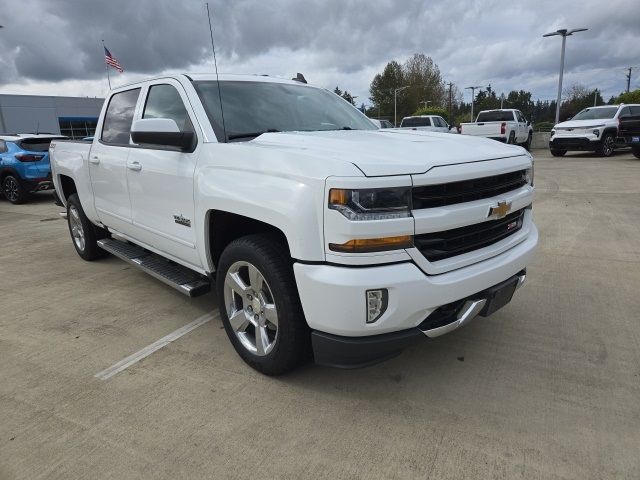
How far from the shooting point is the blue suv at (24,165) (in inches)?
441

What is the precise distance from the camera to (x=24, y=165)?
1119 centimetres

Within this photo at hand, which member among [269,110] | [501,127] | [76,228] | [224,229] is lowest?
[76,228]

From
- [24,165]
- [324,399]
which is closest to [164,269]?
[324,399]

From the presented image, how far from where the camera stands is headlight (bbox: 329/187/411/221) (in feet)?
7.24

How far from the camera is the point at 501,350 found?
3221mm

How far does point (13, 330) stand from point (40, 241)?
3.78m

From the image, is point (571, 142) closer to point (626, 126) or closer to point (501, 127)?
point (626, 126)

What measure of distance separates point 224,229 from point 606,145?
660 inches

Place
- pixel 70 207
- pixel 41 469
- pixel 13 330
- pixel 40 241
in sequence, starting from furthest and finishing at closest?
1. pixel 40 241
2. pixel 70 207
3. pixel 13 330
4. pixel 41 469

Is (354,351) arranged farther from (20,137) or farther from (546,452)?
(20,137)

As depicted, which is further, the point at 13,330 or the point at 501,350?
the point at 13,330

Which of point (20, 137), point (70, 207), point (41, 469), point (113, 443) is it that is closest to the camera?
point (41, 469)

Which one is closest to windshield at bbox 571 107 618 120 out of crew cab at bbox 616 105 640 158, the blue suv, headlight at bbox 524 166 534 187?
crew cab at bbox 616 105 640 158

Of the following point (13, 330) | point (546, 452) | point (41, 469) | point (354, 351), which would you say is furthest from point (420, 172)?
point (13, 330)
